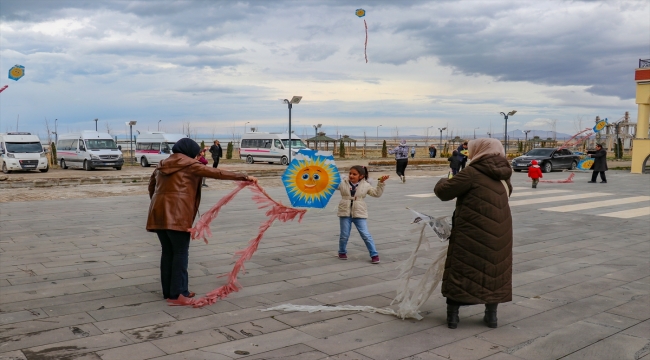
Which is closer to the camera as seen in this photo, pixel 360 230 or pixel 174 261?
pixel 174 261

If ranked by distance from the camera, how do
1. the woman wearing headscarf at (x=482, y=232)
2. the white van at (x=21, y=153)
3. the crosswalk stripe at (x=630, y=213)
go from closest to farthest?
the woman wearing headscarf at (x=482, y=232) → the crosswalk stripe at (x=630, y=213) → the white van at (x=21, y=153)

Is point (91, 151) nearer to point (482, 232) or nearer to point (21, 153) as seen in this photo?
point (21, 153)

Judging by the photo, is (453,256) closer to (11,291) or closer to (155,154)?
(11,291)

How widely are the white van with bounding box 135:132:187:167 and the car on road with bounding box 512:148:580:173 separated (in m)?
17.4

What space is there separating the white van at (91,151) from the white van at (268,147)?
28.2ft

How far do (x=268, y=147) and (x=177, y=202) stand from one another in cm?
2894

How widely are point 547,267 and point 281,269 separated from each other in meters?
3.35

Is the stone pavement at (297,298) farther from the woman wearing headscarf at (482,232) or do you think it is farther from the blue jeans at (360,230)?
the woman wearing headscarf at (482,232)

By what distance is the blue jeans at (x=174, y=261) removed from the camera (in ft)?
17.5

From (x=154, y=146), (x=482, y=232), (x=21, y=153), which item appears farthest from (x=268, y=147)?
(x=482, y=232)

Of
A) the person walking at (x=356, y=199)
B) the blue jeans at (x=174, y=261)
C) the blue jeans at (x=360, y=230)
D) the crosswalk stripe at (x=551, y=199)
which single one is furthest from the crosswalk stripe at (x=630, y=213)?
the blue jeans at (x=174, y=261)

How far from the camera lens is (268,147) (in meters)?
34.1

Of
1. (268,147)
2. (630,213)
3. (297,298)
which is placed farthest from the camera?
(268,147)

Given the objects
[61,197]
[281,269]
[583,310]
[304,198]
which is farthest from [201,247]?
[61,197]
